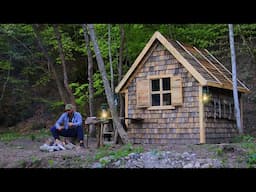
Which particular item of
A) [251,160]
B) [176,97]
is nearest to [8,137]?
[176,97]

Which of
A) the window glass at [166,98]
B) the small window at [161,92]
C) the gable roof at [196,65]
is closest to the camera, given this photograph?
Answer: the gable roof at [196,65]

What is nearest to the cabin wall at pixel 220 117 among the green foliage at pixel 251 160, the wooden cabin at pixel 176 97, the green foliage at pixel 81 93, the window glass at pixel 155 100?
the wooden cabin at pixel 176 97

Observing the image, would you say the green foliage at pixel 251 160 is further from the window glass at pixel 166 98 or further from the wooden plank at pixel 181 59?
the window glass at pixel 166 98

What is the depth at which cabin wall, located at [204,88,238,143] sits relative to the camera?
11.3m

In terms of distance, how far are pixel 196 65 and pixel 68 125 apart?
4377mm

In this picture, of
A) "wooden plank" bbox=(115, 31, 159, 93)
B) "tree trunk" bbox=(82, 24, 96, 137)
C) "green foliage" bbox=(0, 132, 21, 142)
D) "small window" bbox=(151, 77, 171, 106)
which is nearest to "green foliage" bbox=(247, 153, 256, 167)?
"small window" bbox=(151, 77, 171, 106)

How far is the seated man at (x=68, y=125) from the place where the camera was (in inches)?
359

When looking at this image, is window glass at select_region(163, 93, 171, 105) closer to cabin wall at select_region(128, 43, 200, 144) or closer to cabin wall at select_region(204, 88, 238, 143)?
cabin wall at select_region(128, 43, 200, 144)

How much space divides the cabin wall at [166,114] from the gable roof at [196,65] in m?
0.21
